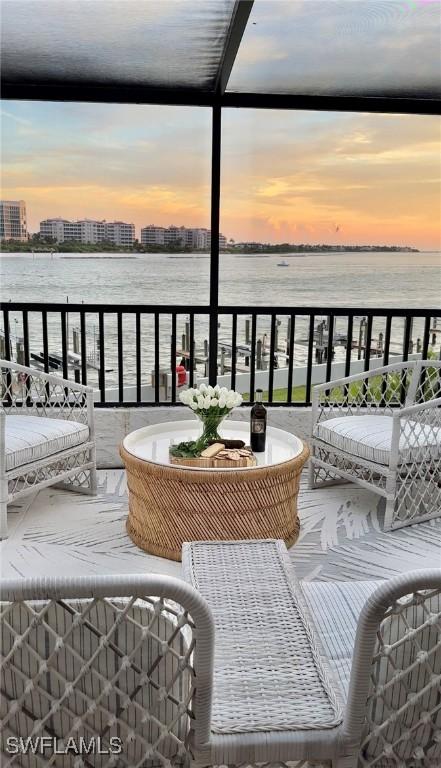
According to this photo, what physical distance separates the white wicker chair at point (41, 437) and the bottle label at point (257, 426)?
3.33 feet

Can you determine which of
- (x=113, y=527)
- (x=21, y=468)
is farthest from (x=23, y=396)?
Answer: (x=113, y=527)

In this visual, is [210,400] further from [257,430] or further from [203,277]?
[203,277]

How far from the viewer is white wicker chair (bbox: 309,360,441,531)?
3414 mm

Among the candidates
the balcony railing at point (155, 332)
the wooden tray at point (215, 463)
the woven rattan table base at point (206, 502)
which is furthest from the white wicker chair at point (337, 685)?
the balcony railing at point (155, 332)

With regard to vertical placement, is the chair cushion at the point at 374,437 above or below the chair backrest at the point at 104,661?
below

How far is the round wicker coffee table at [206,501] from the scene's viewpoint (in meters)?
2.91

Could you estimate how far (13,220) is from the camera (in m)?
5.00

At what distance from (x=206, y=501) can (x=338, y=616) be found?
4.05 feet

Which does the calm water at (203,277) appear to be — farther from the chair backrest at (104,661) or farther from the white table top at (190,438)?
the chair backrest at (104,661)

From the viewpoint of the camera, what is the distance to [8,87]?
12.8ft

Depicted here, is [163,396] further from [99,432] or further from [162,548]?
[162,548]

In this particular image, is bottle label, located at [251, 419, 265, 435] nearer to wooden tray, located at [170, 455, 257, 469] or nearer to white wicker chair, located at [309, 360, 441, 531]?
wooden tray, located at [170, 455, 257, 469]

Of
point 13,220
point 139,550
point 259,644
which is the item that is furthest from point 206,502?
point 13,220

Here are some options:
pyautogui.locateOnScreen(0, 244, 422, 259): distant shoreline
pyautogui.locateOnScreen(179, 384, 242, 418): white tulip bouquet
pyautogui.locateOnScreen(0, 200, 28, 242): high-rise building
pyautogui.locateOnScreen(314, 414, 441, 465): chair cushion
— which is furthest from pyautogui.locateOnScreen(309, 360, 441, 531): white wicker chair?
pyautogui.locateOnScreen(0, 200, 28, 242): high-rise building
